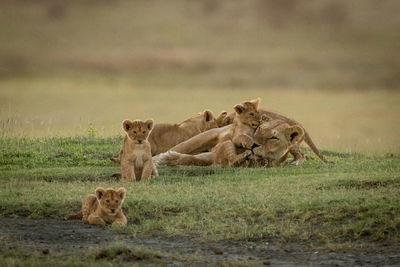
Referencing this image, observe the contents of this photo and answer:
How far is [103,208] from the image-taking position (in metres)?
10.1

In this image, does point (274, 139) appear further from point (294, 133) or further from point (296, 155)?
point (296, 155)

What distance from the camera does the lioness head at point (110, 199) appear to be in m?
9.98

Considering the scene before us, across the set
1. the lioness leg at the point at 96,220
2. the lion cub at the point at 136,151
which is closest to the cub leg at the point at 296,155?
the lion cub at the point at 136,151

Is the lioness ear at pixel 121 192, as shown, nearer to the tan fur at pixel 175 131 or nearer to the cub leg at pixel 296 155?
the cub leg at pixel 296 155

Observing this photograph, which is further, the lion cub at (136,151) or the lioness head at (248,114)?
the lioness head at (248,114)

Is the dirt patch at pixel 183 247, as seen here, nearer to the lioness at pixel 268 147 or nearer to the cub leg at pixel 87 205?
the cub leg at pixel 87 205

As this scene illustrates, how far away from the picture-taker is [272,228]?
9.86 metres

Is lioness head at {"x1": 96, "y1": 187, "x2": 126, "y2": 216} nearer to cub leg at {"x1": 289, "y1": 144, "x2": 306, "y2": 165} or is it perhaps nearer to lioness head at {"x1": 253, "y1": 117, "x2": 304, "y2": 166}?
lioness head at {"x1": 253, "y1": 117, "x2": 304, "y2": 166}

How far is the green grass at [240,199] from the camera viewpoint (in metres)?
9.80

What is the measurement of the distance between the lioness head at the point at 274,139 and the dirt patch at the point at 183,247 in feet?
15.8

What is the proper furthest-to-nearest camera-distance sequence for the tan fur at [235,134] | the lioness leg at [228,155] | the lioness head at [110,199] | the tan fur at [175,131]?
the tan fur at [175,131], the tan fur at [235,134], the lioness leg at [228,155], the lioness head at [110,199]

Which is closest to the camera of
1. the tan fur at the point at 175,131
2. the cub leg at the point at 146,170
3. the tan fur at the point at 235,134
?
the cub leg at the point at 146,170

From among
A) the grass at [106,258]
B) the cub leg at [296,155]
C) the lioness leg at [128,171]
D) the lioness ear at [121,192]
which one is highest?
the cub leg at [296,155]

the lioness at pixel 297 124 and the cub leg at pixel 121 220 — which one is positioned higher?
the lioness at pixel 297 124
